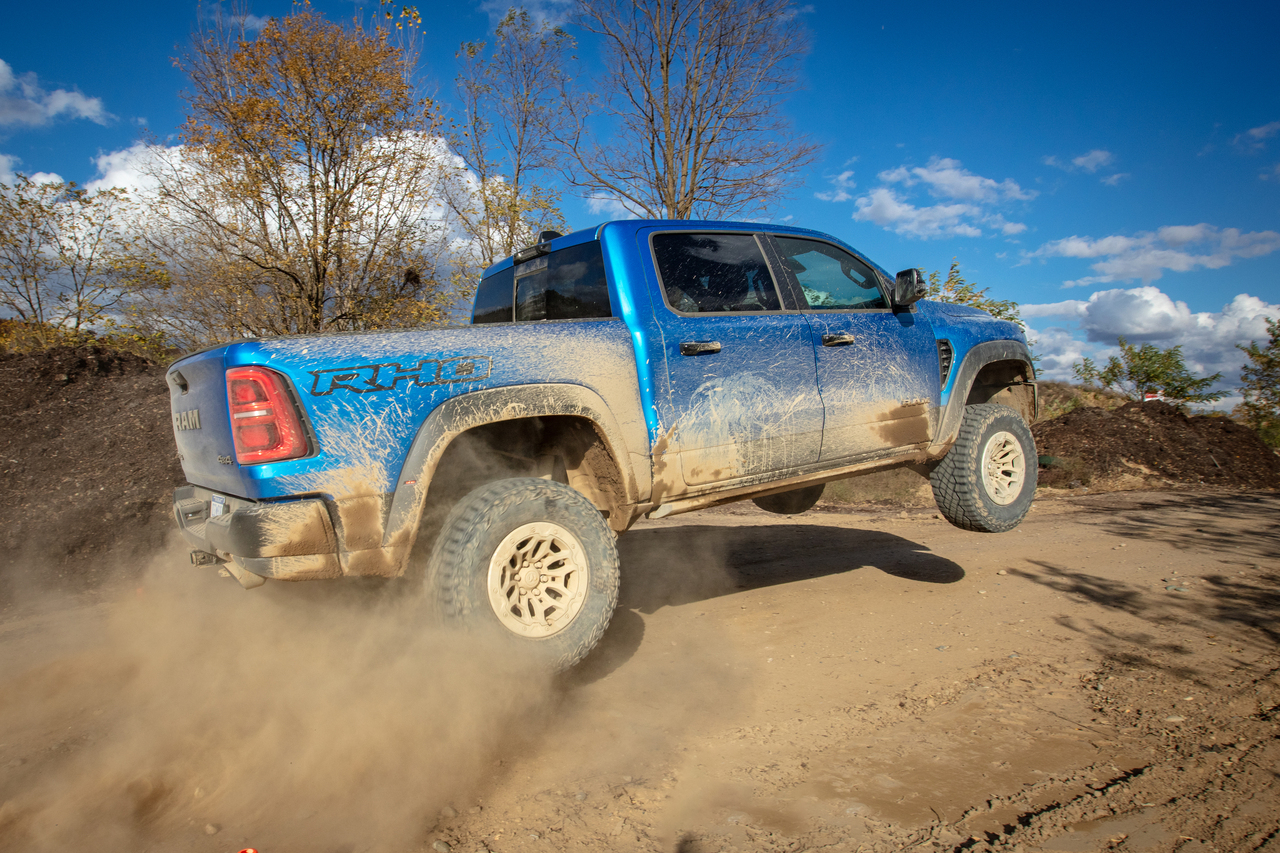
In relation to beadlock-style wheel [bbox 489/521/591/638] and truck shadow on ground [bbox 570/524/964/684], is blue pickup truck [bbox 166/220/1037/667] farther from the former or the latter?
truck shadow on ground [bbox 570/524/964/684]

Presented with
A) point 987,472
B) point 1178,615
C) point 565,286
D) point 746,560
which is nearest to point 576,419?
point 565,286

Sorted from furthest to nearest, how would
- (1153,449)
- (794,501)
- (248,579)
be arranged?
1. (1153,449)
2. (794,501)
3. (248,579)

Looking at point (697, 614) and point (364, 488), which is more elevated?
point (364, 488)

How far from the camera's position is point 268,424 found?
2449 millimetres

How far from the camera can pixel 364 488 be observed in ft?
8.36

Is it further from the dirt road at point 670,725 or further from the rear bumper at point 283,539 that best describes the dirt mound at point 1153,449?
the rear bumper at point 283,539

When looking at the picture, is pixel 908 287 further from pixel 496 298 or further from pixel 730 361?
pixel 496 298

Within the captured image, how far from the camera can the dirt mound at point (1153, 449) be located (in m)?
10.4

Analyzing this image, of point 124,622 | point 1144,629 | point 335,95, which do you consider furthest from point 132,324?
point 1144,629

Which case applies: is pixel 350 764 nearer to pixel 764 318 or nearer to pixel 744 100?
pixel 764 318

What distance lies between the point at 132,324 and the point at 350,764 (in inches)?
435

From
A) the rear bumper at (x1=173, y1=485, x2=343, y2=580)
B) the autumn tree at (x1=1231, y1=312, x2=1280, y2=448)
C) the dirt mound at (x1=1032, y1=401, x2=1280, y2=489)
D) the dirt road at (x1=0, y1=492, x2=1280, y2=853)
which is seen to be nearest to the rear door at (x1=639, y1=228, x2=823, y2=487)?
the dirt road at (x1=0, y1=492, x2=1280, y2=853)

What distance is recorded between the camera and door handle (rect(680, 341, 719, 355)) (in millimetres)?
3246

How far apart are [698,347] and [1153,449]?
1087cm
